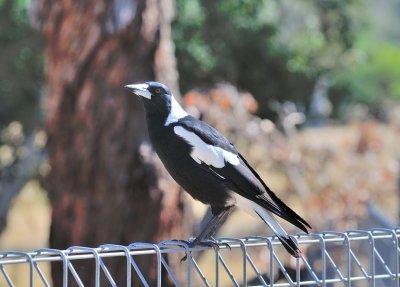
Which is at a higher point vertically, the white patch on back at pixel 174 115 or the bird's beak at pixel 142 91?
the bird's beak at pixel 142 91

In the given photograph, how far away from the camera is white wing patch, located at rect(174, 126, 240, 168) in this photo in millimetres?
3793

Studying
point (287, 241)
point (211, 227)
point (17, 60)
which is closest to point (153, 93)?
point (211, 227)

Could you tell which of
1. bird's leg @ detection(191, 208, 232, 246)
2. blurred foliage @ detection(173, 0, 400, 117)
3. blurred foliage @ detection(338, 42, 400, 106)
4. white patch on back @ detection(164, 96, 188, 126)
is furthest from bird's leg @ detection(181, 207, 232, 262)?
blurred foliage @ detection(338, 42, 400, 106)

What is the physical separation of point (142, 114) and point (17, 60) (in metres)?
5.58

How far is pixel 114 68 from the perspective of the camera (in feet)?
21.8

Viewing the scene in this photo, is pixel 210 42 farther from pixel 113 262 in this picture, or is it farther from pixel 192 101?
pixel 113 262

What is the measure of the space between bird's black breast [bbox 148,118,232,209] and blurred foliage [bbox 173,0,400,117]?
752cm

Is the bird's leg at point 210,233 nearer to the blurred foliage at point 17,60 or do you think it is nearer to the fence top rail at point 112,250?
the fence top rail at point 112,250

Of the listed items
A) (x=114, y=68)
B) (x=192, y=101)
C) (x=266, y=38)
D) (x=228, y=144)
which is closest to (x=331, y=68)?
(x=266, y=38)

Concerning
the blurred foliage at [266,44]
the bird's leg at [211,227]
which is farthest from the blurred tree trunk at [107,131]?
the blurred foliage at [266,44]

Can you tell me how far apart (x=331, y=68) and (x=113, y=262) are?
7084 mm

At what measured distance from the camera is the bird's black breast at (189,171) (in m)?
3.80

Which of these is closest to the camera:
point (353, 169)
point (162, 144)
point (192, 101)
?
point (162, 144)

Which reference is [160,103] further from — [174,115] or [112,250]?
[112,250]
